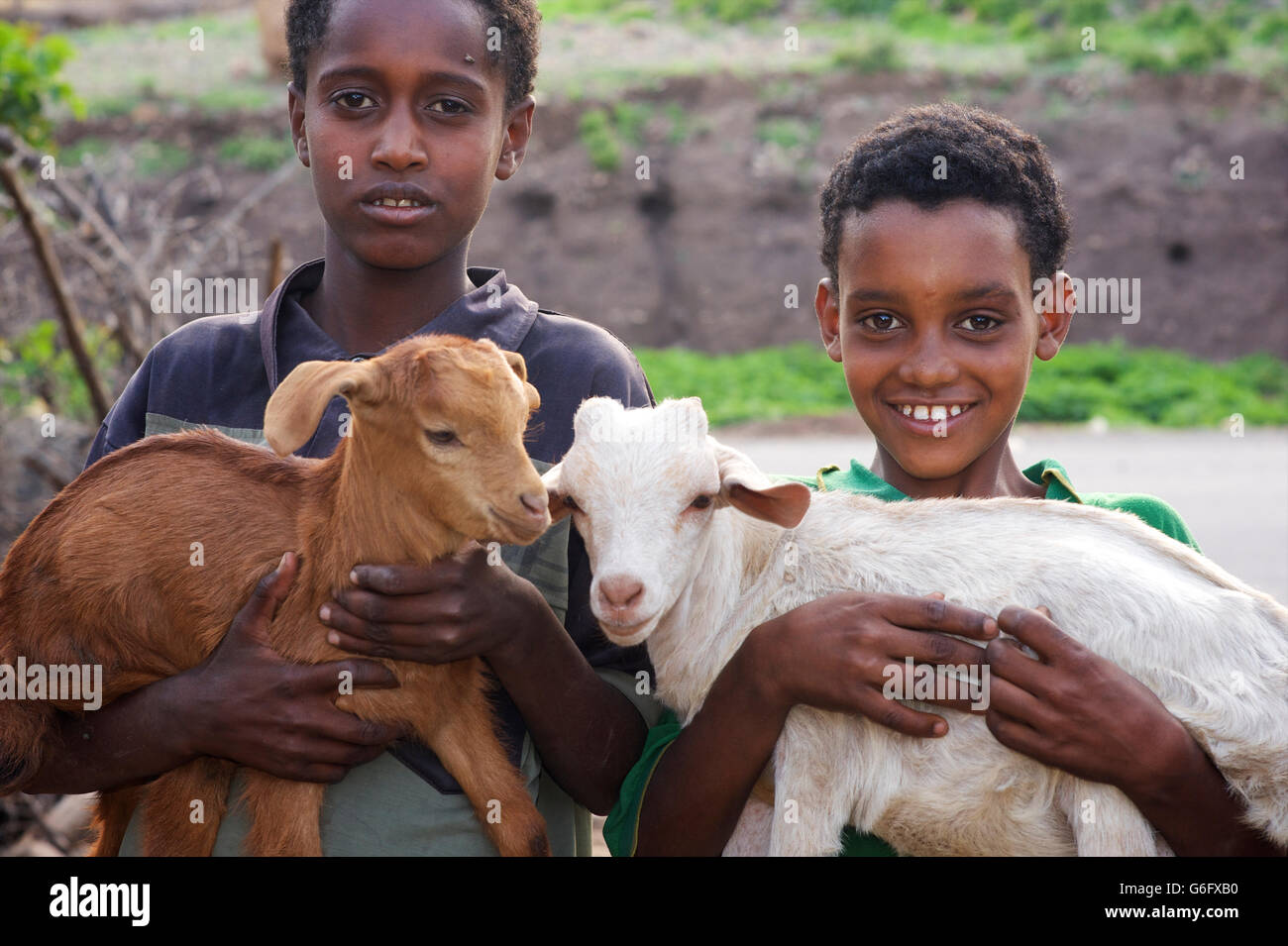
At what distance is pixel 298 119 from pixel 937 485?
70.5 inches

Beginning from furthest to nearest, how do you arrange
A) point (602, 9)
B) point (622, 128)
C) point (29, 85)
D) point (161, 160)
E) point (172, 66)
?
point (602, 9) → point (172, 66) → point (622, 128) → point (161, 160) → point (29, 85)

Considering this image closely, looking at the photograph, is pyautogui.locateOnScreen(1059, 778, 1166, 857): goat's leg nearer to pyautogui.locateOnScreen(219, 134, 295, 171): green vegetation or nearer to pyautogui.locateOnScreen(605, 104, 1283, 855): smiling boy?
pyautogui.locateOnScreen(605, 104, 1283, 855): smiling boy

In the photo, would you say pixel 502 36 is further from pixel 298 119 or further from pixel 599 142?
pixel 599 142

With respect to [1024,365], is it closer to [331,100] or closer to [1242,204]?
[331,100]

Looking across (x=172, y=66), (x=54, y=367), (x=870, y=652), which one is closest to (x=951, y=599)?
(x=870, y=652)

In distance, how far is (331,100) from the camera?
110 inches

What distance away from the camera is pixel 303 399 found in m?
2.26

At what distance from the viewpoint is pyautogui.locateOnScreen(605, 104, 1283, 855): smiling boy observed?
2.45 metres

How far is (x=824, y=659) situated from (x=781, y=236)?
979 inches

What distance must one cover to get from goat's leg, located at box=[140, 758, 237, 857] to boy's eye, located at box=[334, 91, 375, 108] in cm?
142

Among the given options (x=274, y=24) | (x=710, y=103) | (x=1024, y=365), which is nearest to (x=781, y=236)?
(x=710, y=103)

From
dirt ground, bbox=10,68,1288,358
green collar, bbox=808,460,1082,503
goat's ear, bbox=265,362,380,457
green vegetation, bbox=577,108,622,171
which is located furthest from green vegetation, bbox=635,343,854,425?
goat's ear, bbox=265,362,380,457

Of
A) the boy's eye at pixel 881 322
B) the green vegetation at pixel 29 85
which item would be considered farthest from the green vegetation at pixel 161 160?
the boy's eye at pixel 881 322

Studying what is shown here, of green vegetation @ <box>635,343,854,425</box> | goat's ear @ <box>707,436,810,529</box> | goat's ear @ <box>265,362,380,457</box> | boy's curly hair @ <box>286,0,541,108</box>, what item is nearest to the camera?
goat's ear @ <box>265,362,380,457</box>
